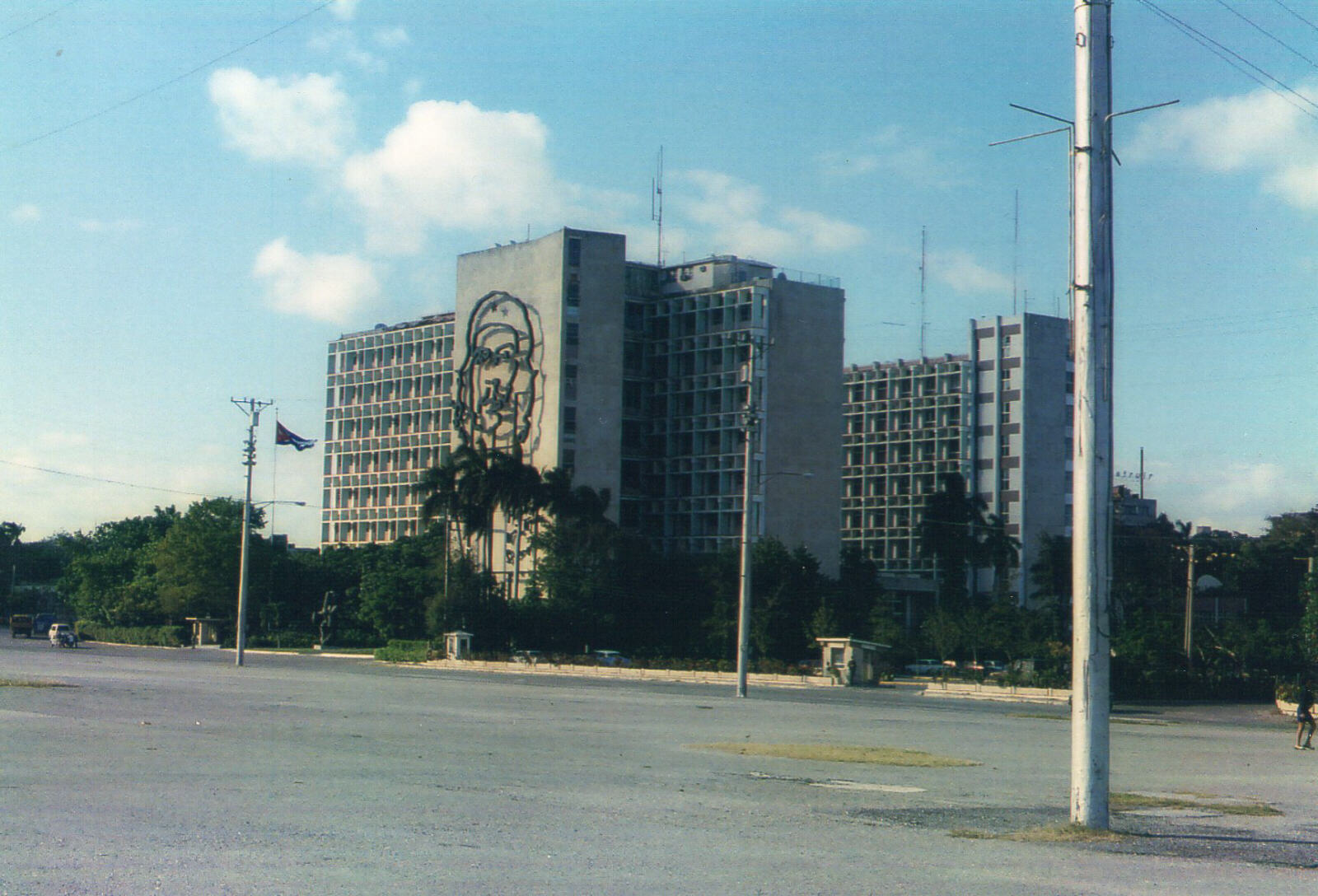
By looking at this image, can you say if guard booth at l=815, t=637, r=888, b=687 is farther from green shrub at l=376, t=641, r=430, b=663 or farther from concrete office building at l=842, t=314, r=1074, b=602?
concrete office building at l=842, t=314, r=1074, b=602

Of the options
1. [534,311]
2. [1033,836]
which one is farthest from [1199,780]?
[534,311]

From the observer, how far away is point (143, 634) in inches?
4690

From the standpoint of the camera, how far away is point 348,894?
29.4ft

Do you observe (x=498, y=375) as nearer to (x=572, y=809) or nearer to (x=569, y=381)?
(x=569, y=381)

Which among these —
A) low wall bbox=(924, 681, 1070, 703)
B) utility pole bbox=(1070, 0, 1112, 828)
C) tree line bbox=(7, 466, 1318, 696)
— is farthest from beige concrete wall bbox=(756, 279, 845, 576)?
utility pole bbox=(1070, 0, 1112, 828)

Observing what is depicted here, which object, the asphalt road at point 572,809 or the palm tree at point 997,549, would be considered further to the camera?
the palm tree at point 997,549

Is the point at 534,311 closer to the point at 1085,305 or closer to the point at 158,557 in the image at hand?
the point at 158,557

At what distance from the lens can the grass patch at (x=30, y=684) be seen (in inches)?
1489

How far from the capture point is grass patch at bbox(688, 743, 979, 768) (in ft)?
71.1

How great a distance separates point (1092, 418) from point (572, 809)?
20.9 ft

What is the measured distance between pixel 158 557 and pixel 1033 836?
120577 millimetres

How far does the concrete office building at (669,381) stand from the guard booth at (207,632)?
24.7 meters

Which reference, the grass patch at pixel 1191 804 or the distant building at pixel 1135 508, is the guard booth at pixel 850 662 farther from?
the distant building at pixel 1135 508

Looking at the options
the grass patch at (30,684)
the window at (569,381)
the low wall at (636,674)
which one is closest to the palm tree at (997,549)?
the window at (569,381)
